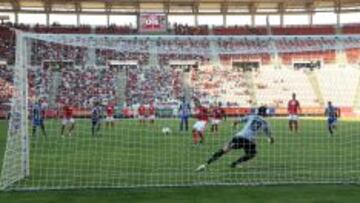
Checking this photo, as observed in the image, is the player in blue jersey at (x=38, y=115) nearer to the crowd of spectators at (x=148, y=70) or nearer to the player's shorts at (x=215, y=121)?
the crowd of spectators at (x=148, y=70)

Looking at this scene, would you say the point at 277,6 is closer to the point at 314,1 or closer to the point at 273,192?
the point at 314,1

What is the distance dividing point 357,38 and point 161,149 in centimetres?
933

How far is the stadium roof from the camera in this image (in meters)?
64.6

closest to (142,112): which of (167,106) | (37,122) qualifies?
(167,106)

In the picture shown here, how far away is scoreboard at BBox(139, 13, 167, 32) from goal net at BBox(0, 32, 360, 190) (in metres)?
24.4

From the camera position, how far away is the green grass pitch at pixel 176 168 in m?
12.8

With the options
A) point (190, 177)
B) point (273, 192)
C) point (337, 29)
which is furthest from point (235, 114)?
point (337, 29)

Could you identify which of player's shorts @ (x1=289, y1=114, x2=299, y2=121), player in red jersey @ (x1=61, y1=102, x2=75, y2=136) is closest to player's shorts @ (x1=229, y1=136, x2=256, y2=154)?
player in red jersey @ (x1=61, y1=102, x2=75, y2=136)

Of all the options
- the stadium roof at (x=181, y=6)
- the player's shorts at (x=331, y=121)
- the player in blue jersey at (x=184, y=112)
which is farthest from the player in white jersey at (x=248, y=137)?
the stadium roof at (x=181, y=6)

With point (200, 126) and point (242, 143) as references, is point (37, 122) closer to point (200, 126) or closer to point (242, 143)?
point (200, 126)

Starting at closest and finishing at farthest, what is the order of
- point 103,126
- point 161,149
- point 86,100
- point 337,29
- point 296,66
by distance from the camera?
point 161,149
point 86,100
point 103,126
point 296,66
point 337,29

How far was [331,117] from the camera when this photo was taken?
1141 inches

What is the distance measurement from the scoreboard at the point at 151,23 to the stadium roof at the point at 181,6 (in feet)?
8.54

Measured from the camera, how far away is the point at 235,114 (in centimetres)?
2731
